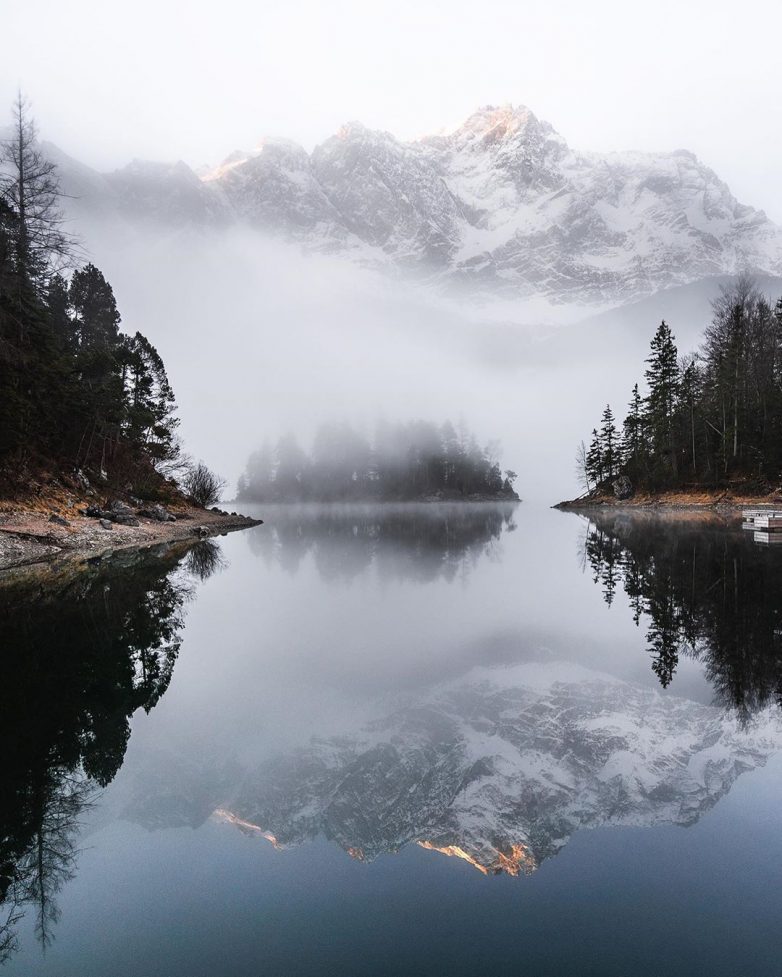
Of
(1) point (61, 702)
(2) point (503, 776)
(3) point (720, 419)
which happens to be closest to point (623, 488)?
(3) point (720, 419)

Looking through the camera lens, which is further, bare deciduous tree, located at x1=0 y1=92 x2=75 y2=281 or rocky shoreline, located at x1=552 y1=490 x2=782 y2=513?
rocky shoreline, located at x1=552 y1=490 x2=782 y2=513

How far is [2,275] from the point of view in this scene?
28.3m

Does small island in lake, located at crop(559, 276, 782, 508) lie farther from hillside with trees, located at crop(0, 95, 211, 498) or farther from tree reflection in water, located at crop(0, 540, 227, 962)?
hillside with trees, located at crop(0, 95, 211, 498)

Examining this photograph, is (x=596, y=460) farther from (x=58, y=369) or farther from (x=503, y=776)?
(x=503, y=776)

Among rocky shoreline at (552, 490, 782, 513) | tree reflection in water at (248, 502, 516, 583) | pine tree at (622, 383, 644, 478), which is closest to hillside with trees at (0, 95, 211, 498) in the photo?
tree reflection in water at (248, 502, 516, 583)

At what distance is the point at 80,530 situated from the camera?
30312 mm

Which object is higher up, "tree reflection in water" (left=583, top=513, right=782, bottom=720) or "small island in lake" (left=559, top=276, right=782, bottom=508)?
"small island in lake" (left=559, top=276, right=782, bottom=508)

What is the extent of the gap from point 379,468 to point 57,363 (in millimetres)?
112450

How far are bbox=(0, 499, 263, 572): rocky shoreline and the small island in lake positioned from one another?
178 ft

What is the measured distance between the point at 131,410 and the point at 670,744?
5137 cm

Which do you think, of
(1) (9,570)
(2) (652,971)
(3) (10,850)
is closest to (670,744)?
(2) (652,971)

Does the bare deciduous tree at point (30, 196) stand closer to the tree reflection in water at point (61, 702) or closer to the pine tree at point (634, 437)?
the tree reflection in water at point (61, 702)

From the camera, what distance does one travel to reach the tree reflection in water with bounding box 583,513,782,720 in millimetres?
8984

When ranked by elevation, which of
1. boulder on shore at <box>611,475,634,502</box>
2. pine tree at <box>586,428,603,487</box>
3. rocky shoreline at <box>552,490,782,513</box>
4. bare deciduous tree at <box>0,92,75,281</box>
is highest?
bare deciduous tree at <box>0,92,75,281</box>
